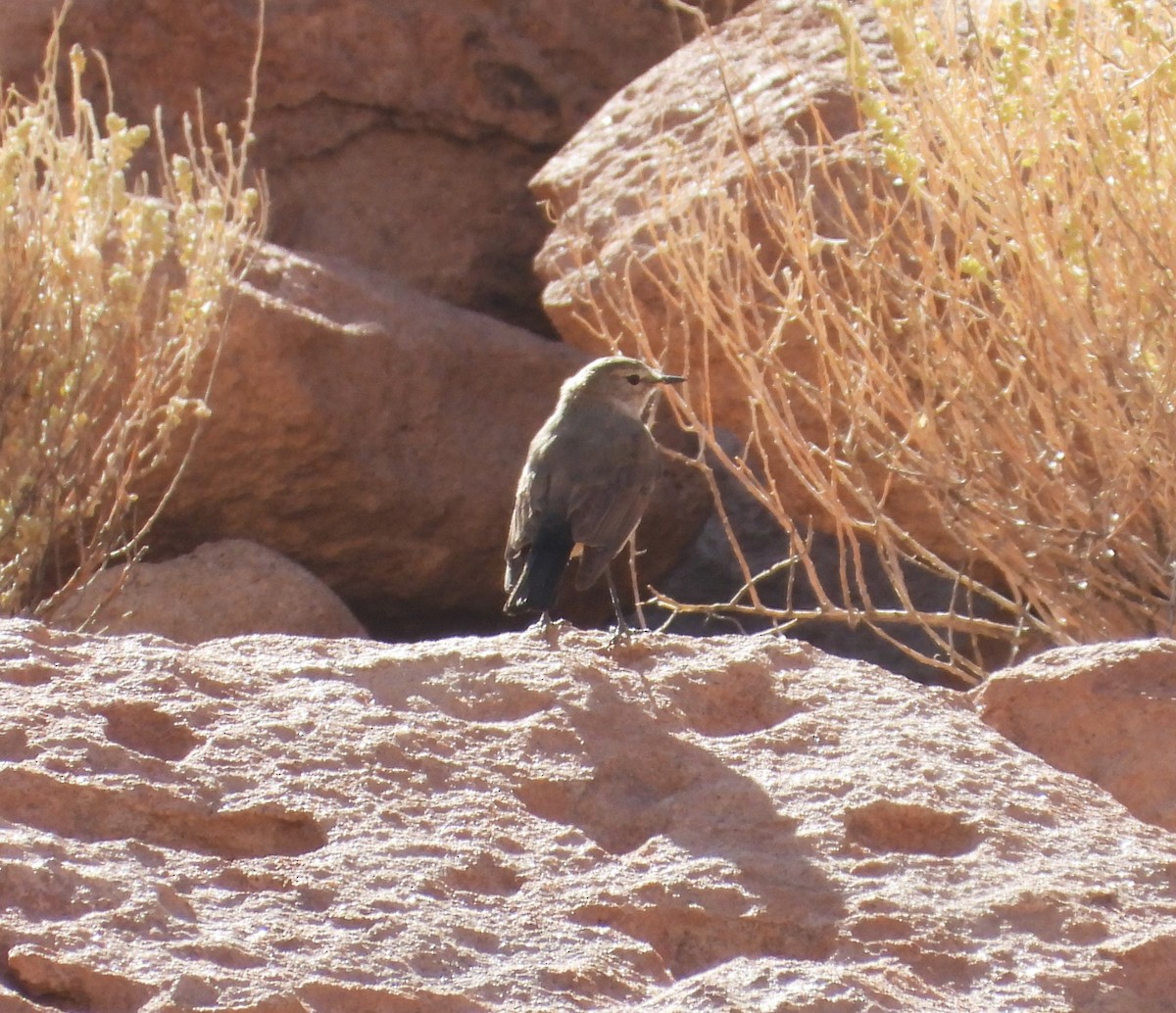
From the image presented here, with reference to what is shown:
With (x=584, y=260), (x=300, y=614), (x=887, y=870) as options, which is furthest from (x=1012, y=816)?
(x=584, y=260)

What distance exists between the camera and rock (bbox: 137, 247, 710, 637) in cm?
666

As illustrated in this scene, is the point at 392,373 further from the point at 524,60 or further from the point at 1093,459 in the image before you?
the point at 1093,459

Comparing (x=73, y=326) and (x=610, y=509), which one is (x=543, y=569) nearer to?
(x=610, y=509)

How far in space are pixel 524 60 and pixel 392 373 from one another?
2373 millimetres

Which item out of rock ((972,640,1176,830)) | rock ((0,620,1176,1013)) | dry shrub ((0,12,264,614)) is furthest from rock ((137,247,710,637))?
rock ((972,640,1176,830))

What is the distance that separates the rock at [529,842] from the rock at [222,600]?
3.19 m

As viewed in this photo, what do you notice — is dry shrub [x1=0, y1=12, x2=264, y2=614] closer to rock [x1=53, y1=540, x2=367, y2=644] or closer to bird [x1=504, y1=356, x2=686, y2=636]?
rock [x1=53, y1=540, x2=367, y2=644]

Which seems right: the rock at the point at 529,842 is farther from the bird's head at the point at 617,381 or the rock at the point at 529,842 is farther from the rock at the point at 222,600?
the rock at the point at 222,600

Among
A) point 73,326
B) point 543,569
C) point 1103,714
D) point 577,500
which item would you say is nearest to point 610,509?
point 577,500

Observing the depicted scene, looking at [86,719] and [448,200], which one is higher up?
[448,200]

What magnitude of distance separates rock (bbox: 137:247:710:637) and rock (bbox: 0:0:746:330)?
37.6 inches

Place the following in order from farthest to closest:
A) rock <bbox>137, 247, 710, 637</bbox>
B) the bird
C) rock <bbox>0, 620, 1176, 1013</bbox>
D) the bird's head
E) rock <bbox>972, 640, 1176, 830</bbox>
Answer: rock <bbox>137, 247, 710, 637</bbox> → the bird's head → the bird → rock <bbox>972, 640, 1176, 830</bbox> → rock <bbox>0, 620, 1176, 1013</bbox>

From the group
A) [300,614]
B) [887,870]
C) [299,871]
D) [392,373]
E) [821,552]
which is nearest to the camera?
[299,871]

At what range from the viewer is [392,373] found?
23.1 ft
